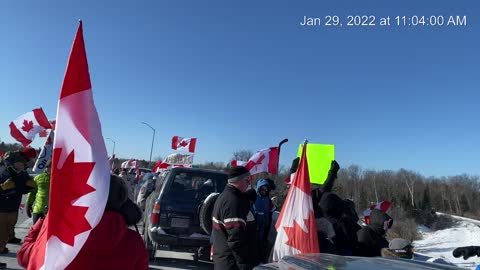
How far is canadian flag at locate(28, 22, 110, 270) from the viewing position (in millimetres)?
2188

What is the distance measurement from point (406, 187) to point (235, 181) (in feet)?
272

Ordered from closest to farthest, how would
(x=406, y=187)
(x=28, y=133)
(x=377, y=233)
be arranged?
(x=377, y=233)
(x=28, y=133)
(x=406, y=187)

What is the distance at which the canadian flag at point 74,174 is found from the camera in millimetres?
2188

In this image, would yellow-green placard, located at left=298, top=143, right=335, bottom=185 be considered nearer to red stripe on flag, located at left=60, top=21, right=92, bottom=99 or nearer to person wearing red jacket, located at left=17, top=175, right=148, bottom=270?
person wearing red jacket, located at left=17, top=175, right=148, bottom=270

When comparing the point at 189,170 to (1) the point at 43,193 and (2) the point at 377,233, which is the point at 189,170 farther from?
(2) the point at 377,233

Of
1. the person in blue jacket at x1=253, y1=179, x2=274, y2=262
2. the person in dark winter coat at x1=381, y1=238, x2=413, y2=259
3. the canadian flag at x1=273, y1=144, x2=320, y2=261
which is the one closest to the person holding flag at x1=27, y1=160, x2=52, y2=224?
the person in blue jacket at x1=253, y1=179, x2=274, y2=262

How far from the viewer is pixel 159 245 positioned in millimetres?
8516

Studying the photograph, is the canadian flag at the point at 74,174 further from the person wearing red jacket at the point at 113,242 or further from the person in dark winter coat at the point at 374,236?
the person in dark winter coat at the point at 374,236

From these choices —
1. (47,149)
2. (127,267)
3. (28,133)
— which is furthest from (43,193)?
(127,267)

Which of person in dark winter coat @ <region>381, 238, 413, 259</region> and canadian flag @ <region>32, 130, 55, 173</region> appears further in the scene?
canadian flag @ <region>32, 130, 55, 173</region>

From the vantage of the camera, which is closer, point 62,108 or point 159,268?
point 62,108

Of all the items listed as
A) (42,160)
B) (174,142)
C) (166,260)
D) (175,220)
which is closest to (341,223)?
(175,220)

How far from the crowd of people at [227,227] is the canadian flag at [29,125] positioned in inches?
163

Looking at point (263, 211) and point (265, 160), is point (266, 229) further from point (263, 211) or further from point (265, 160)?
point (265, 160)
